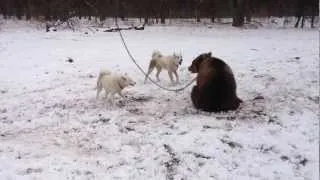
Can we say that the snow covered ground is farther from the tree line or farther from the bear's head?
the tree line

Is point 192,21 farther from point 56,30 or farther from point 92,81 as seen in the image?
point 92,81

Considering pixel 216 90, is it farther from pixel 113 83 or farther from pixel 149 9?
pixel 149 9

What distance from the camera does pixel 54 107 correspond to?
9586 millimetres

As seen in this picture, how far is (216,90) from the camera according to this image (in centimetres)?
875

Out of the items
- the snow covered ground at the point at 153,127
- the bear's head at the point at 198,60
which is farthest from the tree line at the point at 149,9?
the bear's head at the point at 198,60

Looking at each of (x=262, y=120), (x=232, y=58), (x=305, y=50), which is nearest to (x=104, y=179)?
(x=262, y=120)

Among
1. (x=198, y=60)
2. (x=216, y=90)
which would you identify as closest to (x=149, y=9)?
(x=198, y=60)

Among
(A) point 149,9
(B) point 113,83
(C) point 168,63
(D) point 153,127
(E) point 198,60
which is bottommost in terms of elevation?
(D) point 153,127

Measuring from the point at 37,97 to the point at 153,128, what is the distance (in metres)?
3.65

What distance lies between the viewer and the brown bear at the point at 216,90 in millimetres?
8742

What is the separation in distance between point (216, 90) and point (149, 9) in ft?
86.0

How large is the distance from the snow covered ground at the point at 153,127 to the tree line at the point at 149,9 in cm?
1748

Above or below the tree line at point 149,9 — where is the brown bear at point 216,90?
below

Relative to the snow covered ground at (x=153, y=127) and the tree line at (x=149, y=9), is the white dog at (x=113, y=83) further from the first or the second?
the tree line at (x=149, y=9)
